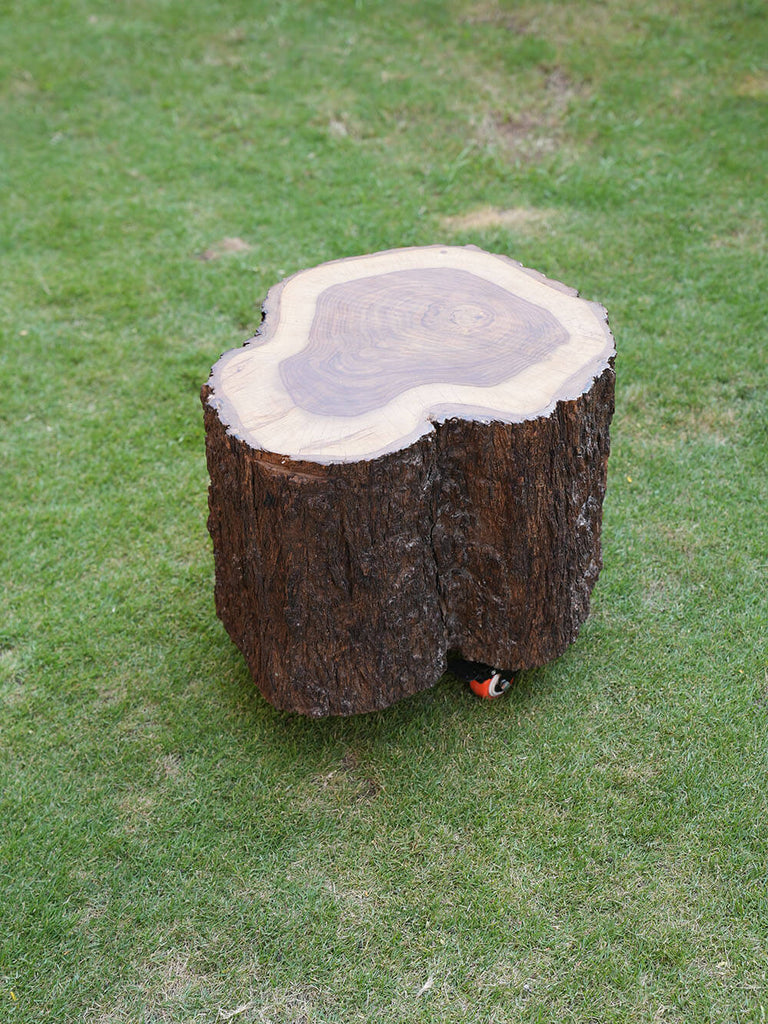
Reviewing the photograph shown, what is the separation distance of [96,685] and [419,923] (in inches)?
59.4

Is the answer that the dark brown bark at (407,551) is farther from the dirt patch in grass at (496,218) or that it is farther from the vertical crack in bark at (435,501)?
the dirt patch in grass at (496,218)

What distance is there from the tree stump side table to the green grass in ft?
1.14

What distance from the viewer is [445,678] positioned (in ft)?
11.7

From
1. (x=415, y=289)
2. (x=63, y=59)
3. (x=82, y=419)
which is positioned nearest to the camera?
(x=415, y=289)

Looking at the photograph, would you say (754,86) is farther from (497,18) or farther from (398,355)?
(398,355)

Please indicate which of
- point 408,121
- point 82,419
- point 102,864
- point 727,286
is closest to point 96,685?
point 102,864

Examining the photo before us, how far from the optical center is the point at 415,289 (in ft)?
11.6

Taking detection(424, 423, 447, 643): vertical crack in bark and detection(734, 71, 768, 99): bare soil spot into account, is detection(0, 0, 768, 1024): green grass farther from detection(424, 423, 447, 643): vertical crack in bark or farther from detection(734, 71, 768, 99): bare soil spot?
detection(424, 423, 447, 643): vertical crack in bark

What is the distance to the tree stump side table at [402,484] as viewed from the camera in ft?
9.30

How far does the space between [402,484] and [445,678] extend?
3.43 feet

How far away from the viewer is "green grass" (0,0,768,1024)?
8.96ft

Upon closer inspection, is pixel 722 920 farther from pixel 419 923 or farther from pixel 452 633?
pixel 452 633

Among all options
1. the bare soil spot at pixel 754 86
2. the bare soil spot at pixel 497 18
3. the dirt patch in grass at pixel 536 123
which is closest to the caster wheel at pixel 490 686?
the dirt patch in grass at pixel 536 123

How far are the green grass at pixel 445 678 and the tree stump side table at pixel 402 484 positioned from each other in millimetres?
348
